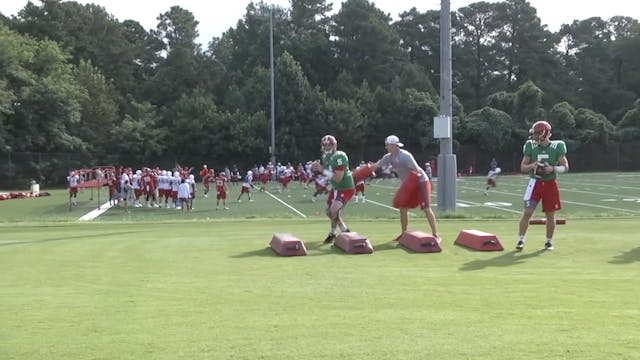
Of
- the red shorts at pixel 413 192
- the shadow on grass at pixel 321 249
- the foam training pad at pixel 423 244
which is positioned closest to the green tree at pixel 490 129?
the red shorts at pixel 413 192

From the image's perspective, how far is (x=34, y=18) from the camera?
8038 centimetres

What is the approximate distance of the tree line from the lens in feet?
211

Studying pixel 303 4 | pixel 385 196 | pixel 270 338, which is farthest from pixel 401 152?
pixel 303 4

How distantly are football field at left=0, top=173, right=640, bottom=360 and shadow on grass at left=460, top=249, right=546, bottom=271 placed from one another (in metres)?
0.03

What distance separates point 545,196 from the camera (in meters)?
10.8

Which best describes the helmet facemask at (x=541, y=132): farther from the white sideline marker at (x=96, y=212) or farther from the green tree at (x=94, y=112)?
the green tree at (x=94, y=112)

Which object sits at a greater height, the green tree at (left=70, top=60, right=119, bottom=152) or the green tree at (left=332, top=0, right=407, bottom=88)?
the green tree at (left=332, top=0, right=407, bottom=88)

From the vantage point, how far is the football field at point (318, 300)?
532 cm

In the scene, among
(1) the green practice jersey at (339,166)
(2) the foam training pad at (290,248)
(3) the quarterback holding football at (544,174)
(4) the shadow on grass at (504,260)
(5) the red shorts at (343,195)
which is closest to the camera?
(4) the shadow on grass at (504,260)

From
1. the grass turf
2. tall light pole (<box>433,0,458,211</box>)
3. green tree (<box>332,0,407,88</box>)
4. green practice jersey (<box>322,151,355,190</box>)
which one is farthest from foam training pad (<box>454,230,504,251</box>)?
green tree (<box>332,0,407,88</box>)

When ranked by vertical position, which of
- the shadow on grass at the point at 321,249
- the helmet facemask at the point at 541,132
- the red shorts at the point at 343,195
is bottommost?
the shadow on grass at the point at 321,249

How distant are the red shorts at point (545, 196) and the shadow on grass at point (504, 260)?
2.29ft

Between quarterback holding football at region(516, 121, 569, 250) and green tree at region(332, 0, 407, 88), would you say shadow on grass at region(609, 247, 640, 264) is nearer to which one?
quarterback holding football at region(516, 121, 569, 250)

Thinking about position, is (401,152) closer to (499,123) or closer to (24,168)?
(24,168)
